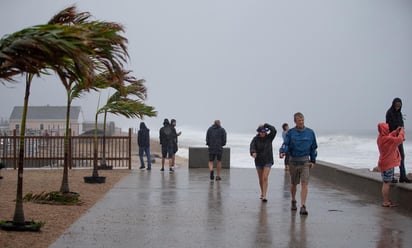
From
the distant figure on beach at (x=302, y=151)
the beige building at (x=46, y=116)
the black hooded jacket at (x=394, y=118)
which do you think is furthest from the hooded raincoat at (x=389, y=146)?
the beige building at (x=46, y=116)

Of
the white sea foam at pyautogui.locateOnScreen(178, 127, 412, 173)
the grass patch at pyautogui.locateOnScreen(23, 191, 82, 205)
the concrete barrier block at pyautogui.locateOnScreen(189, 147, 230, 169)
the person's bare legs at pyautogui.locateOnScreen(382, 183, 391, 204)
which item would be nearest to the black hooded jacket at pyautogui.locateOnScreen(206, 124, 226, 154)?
the concrete barrier block at pyautogui.locateOnScreen(189, 147, 230, 169)

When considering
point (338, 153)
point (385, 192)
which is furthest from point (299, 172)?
point (338, 153)

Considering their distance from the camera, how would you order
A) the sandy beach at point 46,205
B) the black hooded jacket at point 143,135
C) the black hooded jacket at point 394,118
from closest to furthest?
the sandy beach at point 46,205, the black hooded jacket at point 394,118, the black hooded jacket at point 143,135

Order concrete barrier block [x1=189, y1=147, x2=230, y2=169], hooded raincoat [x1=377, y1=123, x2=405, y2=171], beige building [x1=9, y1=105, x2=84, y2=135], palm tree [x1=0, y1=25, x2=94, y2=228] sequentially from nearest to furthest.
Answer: palm tree [x1=0, y1=25, x2=94, y2=228], hooded raincoat [x1=377, y1=123, x2=405, y2=171], concrete barrier block [x1=189, y1=147, x2=230, y2=169], beige building [x1=9, y1=105, x2=84, y2=135]

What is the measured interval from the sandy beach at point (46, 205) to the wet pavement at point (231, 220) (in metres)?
0.24

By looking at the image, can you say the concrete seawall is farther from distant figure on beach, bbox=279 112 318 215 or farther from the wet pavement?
distant figure on beach, bbox=279 112 318 215

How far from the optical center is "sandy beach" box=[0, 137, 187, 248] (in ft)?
23.1

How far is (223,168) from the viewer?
19.8 metres

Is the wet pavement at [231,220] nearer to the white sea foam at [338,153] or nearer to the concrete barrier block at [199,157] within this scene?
the concrete barrier block at [199,157]

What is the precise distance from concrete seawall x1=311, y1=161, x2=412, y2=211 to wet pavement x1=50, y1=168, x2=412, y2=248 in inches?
8.4

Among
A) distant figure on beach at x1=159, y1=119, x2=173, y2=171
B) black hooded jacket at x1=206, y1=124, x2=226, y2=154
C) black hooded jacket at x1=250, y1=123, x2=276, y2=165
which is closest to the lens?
black hooded jacket at x1=250, y1=123, x2=276, y2=165

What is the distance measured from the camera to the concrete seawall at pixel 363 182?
32.0ft

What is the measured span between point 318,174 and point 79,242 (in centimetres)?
1083

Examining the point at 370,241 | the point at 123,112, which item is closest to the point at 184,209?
the point at 370,241
